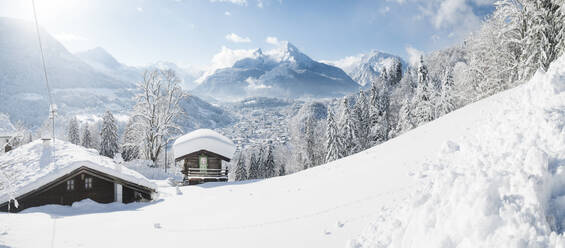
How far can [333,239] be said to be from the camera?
6.74 metres

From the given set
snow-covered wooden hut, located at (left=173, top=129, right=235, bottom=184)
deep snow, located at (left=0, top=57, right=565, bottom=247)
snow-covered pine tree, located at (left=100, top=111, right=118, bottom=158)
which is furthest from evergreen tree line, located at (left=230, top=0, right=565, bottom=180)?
snow-covered pine tree, located at (left=100, top=111, right=118, bottom=158)

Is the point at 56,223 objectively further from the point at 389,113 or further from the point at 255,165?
the point at 389,113

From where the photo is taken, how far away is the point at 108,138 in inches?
2055

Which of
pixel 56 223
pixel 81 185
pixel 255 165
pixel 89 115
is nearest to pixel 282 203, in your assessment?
pixel 56 223

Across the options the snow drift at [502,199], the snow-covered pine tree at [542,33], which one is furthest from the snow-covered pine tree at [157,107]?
the snow-covered pine tree at [542,33]

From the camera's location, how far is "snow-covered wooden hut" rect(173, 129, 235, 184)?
25.1 meters

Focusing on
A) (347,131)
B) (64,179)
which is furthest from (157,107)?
(347,131)

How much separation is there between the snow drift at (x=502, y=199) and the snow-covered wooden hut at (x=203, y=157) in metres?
20.7

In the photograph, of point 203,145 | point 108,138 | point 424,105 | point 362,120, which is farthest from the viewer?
point 362,120

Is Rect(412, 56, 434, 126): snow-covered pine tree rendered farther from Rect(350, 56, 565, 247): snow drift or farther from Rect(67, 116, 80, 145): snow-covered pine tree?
Rect(67, 116, 80, 145): snow-covered pine tree

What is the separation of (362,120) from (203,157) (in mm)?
40348

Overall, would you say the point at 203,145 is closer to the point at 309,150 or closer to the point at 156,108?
the point at 156,108

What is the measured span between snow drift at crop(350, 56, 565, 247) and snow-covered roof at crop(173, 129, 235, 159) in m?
20.7

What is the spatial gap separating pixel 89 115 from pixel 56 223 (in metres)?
200
